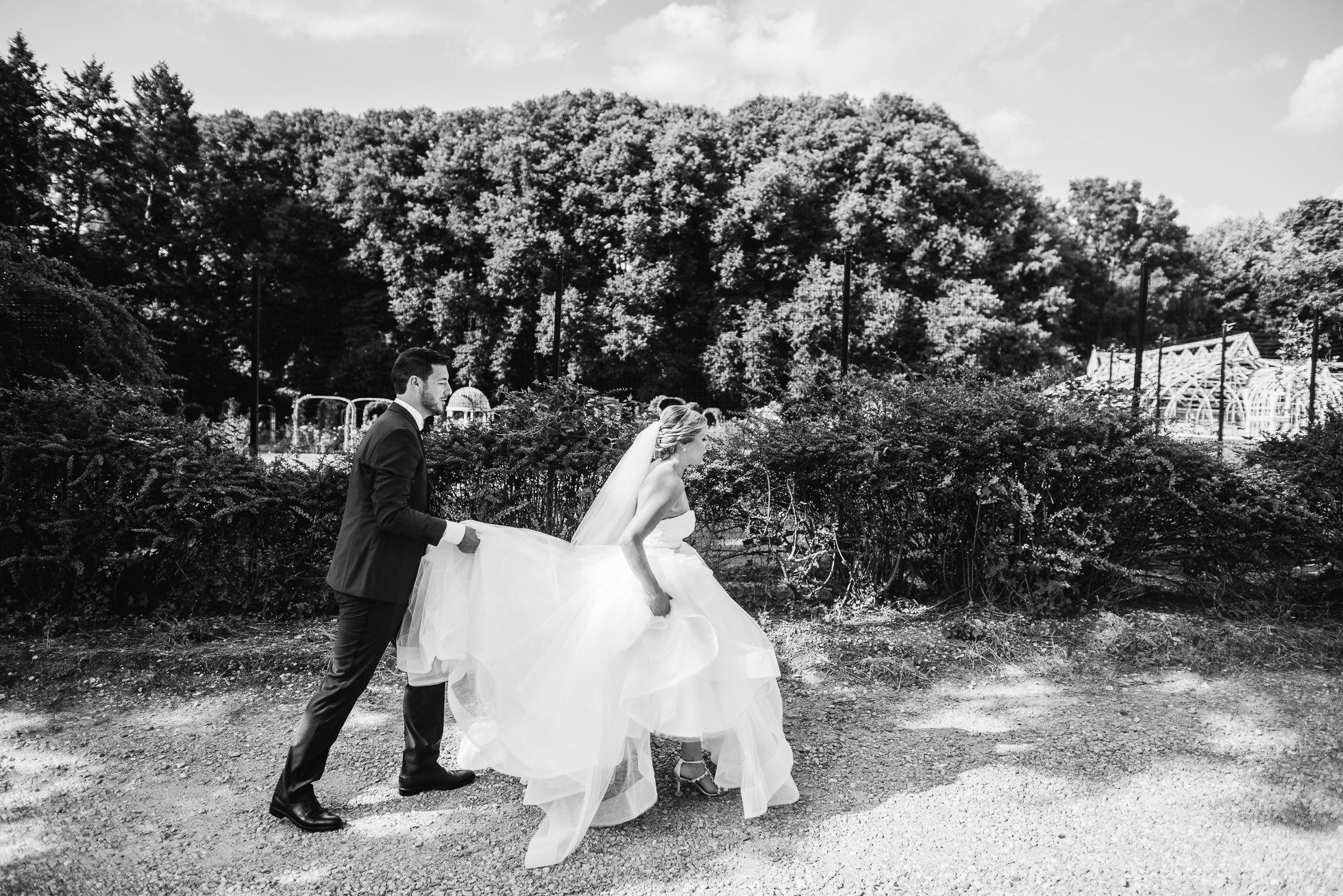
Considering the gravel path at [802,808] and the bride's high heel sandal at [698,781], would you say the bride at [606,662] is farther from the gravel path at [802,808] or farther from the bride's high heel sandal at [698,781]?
the gravel path at [802,808]

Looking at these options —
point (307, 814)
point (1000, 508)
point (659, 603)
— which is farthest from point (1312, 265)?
point (307, 814)

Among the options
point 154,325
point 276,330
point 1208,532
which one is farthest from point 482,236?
point 1208,532

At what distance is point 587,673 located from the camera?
354 centimetres

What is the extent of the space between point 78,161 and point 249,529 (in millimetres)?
28833

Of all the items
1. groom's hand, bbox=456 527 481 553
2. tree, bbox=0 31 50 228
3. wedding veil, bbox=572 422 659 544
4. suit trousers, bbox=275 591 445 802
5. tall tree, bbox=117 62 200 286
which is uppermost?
tall tree, bbox=117 62 200 286

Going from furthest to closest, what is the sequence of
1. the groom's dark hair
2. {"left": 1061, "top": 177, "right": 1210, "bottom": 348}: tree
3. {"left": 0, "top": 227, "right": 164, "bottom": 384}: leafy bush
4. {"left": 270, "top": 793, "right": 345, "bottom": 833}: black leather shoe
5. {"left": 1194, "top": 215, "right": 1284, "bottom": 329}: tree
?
{"left": 1061, "top": 177, "right": 1210, "bottom": 348}: tree, {"left": 1194, "top": 215, "right": 1284, "bottom": 329}: tree, {"left": 0, "top": 227, "right": 164, "bottom": 384}: leafy bush, the groom's dark hair, {"left": 270, "top": 793, "right": 345, "bottom": 833}: black leather shoe

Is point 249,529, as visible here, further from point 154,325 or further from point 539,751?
point 154,325

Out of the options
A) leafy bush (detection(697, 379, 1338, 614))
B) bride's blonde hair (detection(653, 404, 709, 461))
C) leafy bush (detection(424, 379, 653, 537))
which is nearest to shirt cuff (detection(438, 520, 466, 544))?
bride's blonde hair (detection(653, 404, 709, 461))

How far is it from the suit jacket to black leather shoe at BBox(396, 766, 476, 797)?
2.93ft

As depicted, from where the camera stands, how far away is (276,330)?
3186 cm

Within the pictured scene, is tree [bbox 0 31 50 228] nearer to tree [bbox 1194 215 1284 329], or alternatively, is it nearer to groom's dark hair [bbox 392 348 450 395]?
groom's dark hair [bbox 392 348 450 395]

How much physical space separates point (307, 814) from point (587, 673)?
1.36 meters

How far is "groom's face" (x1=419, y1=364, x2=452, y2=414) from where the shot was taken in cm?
380

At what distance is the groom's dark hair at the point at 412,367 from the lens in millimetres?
3768
